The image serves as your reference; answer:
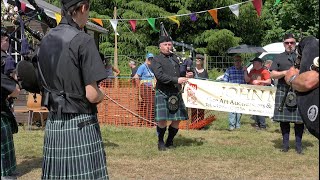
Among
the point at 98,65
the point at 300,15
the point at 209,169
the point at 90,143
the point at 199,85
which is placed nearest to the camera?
the point at 98,65

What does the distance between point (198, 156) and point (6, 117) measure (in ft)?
9.12

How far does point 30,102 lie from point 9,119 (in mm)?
4716

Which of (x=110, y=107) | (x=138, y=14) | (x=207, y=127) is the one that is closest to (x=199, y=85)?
(x=207, y=127)

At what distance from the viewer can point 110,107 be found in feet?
30.8

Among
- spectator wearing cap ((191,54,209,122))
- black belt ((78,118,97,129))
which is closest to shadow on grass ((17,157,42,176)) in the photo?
black belt ((78,118,97,129))

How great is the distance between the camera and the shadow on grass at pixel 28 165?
531 cm

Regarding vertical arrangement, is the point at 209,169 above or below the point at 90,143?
below

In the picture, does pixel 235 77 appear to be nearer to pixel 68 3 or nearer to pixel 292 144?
pixel 292 144

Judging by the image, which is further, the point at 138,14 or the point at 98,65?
the point at 138,14

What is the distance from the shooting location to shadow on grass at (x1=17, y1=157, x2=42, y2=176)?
5309 millimetres

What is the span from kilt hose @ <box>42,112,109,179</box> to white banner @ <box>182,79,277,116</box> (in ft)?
17.8

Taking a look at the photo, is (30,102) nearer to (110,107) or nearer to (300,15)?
(110,107)

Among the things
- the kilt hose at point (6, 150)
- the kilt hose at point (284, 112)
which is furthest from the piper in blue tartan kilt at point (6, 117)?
the kilt hose at point (284, 112)

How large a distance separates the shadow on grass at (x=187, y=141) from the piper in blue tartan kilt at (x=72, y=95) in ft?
13.5
